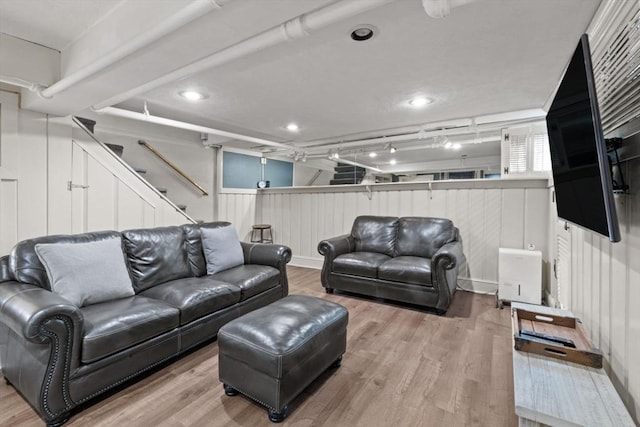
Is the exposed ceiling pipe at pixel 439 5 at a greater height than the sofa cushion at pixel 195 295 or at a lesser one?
greater

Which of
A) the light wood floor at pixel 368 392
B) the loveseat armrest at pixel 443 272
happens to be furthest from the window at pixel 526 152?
the light wood floor at pixel 368 392

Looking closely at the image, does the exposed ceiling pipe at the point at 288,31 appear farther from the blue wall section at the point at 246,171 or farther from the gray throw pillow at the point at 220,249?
the blue wall section at the point at 246,171

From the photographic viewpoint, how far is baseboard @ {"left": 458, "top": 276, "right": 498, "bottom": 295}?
3.81 meters

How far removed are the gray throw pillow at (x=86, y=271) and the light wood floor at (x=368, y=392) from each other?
65 centimetres

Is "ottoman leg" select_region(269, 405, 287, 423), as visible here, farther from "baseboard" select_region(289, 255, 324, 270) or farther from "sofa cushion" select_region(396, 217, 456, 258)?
"baseboard" select_region(289, 255, 324, 270)

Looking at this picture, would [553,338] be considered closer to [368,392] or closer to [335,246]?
[368,392]

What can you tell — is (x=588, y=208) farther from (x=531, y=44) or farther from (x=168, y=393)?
(x=168, y=393)

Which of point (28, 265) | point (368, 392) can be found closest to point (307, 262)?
point (368, 392)

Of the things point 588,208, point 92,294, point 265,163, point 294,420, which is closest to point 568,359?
point 588,208

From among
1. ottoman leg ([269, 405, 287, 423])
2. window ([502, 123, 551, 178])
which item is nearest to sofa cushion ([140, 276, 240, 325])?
ottoman leg ([269, 405, 287, 423])

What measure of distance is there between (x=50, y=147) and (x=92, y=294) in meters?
1.75

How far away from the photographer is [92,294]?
208 cm

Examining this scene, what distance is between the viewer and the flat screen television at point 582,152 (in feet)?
3.43

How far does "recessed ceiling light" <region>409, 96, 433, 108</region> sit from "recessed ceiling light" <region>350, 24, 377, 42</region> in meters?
1.34
